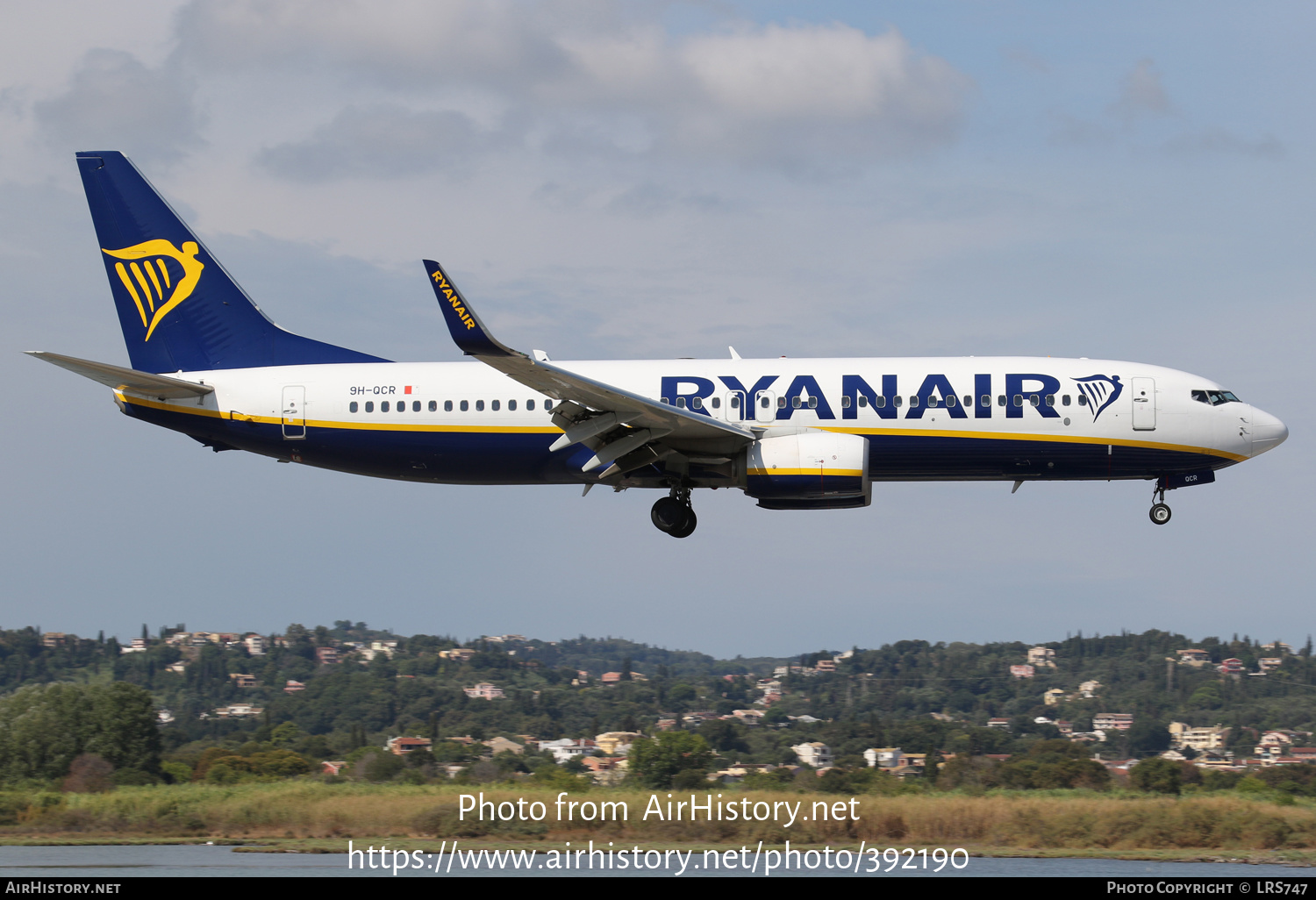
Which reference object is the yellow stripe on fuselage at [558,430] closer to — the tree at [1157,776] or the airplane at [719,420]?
the airplane at [719,420]

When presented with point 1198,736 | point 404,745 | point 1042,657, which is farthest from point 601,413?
point 1042,657

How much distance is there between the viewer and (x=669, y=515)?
3353cm

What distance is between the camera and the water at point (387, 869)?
97.8ft

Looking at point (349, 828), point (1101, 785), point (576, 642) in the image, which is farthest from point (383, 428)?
point (576, 642)

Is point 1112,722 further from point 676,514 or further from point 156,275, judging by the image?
point 156,275

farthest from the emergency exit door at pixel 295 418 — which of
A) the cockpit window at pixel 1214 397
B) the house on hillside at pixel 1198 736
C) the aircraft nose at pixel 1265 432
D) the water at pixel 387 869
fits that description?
the house on hillside at pixel 1198 736

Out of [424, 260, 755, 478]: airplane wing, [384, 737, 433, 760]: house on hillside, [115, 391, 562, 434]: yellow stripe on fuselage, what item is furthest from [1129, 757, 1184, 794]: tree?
[384, 737, 433, 760]: house on hillside

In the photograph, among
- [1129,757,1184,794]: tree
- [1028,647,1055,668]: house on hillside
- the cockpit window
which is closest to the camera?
the cockpit window

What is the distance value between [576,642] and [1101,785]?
290 ft

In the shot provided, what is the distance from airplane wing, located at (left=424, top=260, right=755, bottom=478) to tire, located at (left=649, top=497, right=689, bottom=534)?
6.15 feet

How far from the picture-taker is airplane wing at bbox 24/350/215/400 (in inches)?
Result: 1244

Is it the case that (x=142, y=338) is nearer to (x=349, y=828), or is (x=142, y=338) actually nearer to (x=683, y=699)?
(x=349, y=828)

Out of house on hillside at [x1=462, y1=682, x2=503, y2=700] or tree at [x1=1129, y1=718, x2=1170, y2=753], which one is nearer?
tree at [x1=1129, y1=718, x2=1170, y2=753]

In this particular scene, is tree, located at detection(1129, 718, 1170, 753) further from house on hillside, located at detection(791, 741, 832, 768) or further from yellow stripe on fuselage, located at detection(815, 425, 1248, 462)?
yellow stripe on fuselage, located at detection(815, 425, 1248, 462)
